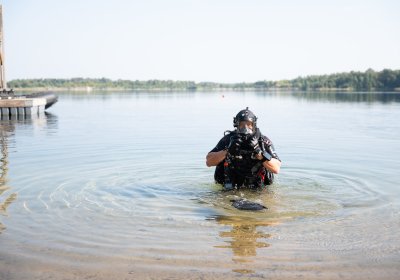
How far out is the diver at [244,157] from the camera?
22.5ft

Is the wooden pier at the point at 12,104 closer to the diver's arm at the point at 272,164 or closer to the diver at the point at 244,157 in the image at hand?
the diver at the point at 244,157

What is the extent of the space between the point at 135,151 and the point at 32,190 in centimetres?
553

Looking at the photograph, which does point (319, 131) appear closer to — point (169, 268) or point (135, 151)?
point (135, 151)

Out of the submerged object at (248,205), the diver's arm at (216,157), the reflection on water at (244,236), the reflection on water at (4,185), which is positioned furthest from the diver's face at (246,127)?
the reflection on water at (4,185)

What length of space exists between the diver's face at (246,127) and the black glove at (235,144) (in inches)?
6.1

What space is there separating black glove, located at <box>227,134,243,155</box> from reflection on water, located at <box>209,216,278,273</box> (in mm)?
1153

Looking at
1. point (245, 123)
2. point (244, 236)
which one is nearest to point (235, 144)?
point (245, 123)

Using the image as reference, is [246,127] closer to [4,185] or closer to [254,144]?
[254,144]

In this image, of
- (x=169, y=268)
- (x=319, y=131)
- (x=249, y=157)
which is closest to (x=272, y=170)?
(x=249, y=157)

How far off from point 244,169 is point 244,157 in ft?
1.55

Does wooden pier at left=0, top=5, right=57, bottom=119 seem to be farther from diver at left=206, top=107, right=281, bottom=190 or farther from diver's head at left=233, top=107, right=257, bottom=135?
diver's head at left=233, top=107, right=257, bottom=135

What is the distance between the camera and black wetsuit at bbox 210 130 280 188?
7.32 m

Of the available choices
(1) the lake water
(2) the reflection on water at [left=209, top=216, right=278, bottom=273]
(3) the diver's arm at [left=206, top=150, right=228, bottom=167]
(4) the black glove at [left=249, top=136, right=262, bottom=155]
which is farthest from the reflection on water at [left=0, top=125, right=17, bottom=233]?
(4) the black glove at [left=249, top=136, right=262, bottom=155]

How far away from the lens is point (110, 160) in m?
11.5
